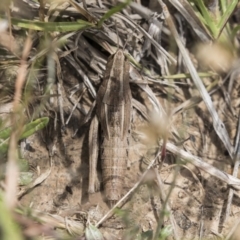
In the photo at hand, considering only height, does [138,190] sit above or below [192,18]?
below

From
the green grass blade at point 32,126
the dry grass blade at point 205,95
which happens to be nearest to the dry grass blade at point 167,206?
the dry grass blade at point 205,95

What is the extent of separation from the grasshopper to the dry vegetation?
0.07 metres

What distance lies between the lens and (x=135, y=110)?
2469 millimetres

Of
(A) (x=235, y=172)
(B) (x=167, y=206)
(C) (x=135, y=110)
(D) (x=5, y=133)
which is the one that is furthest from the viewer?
(C) (x=135, y=110)

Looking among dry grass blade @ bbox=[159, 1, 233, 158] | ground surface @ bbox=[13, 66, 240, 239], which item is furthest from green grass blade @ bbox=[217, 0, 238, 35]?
ground surface @ bbox=[13, 66, 240, 239]

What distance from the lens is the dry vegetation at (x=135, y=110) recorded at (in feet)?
7.06

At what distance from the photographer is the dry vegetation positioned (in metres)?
2.15

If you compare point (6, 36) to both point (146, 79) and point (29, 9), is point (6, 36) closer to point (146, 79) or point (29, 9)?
point (29, 9)

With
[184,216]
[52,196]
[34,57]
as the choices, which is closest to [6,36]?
[34,57]

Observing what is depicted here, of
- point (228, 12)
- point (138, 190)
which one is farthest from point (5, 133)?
point (228, 12)

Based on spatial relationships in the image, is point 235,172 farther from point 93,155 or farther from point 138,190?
point 93,155

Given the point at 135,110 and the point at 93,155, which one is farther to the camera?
the point at 135,110

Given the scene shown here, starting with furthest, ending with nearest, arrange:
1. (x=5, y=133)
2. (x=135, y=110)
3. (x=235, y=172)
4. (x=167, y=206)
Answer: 1. (x=135, y=110)
2. (x=235, y=172)
3. (x=167, y=206)
4. (x=5, y=133)

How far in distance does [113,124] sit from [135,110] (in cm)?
25
